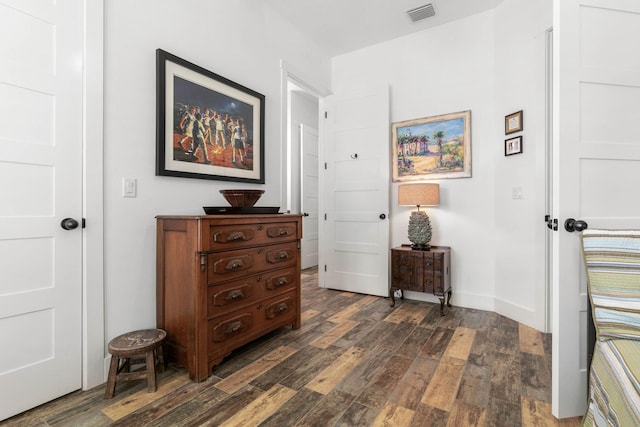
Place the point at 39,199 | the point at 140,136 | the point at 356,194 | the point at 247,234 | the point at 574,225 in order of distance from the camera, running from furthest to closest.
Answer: the point at 356,194 < the point at 247,234 < the point at 140,136 < the point at 39,199 < the point at 574,225

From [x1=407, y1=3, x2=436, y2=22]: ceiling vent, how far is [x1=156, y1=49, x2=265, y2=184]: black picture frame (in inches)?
69.5

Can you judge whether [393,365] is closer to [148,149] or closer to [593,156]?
[593,156]

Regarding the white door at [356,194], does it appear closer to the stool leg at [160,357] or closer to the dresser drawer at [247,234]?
the dresser drawer at [247,234]

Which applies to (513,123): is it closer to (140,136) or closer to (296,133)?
(140,136)

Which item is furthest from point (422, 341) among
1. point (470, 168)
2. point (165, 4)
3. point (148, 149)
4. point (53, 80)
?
point (165, 4)

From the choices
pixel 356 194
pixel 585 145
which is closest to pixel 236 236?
pixel 585 145

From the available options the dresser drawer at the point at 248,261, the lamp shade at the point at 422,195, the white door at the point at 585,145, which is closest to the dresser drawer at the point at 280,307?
the dresser drawer at the point at 248,261

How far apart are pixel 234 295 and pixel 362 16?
2.99 m

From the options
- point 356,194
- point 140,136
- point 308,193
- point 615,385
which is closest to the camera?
point 615,385

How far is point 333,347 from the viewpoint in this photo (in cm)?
224

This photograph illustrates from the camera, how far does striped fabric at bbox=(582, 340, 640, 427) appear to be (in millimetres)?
985

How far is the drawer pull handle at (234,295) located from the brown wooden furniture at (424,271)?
5.79 ft

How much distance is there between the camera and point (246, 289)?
6.82 ft

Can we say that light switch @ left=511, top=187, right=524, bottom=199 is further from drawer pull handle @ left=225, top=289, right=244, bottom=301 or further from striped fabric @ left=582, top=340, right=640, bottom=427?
drawer pull handle @ left=225, top=289, right=244, bottom=301
